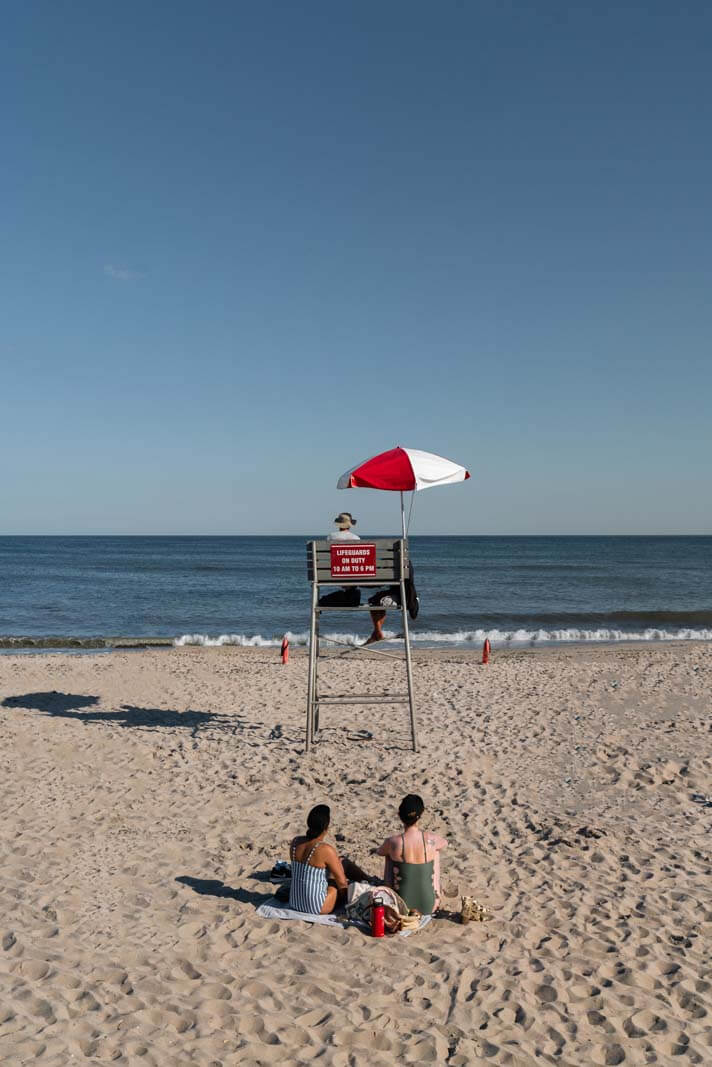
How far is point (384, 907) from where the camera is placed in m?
5.58

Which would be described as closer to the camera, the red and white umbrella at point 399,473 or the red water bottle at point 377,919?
the red water bottle at point 377,919

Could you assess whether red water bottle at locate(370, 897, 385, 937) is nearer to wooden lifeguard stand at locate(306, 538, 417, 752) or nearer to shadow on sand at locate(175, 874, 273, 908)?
shadow on sand at locate(175, 874, 273, 908)

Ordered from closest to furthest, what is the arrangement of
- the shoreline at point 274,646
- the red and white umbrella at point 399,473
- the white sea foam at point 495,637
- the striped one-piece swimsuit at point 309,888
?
1. the striped one-piece swimsuit at point 309,888
2. the red and white umbrella at point 399,473
3. the shoreline at point 274,646
4. the white sea foam at point 495,637

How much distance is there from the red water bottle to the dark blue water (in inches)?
772

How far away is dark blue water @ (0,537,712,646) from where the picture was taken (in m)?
28.2

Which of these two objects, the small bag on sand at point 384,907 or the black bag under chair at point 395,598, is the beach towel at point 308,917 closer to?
the small bag on sand at point 384,907

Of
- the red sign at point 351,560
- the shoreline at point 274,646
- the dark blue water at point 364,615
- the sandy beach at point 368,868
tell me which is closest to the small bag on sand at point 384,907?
the sandy beach at point 368,868

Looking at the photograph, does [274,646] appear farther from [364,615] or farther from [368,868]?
[368,868]

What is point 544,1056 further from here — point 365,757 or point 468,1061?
point 365,757

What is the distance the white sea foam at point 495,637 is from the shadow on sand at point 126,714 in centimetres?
1071

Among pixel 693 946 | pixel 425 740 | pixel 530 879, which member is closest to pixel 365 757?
pixel 425 740

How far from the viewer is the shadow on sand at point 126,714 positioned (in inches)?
459

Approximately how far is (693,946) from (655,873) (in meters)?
1.17

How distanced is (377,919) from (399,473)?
503 cm
